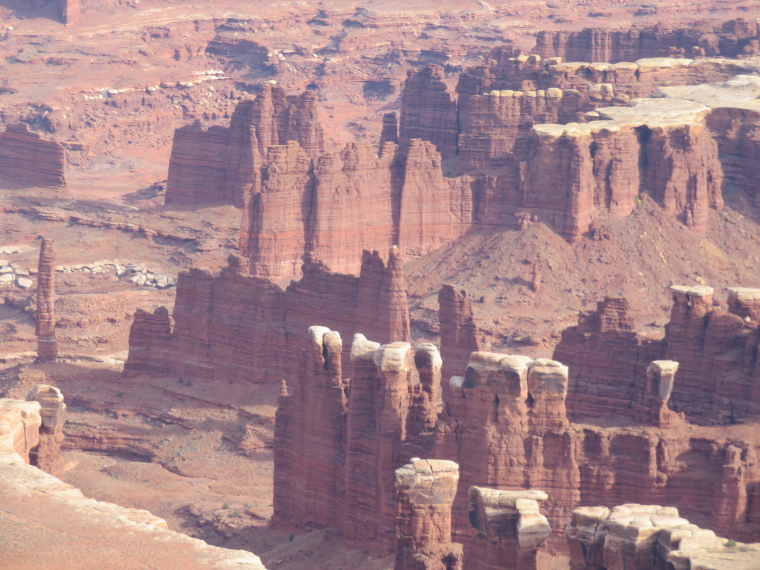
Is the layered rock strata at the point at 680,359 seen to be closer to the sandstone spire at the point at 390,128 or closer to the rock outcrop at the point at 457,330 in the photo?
the rock outcrop at the point at 457,330

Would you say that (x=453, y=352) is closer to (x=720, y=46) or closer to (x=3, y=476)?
(x=3, y=476)

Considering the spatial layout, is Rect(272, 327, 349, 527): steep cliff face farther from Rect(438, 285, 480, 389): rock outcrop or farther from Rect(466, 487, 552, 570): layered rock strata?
Rect(438, 285, 480, 389): rock outcrop

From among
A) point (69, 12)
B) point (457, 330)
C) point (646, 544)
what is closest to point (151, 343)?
point (457, 330)

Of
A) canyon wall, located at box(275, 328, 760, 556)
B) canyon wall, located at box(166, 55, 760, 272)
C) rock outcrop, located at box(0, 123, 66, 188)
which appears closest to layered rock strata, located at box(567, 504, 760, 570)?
canyon wall, located at box(275, 328, 760, 556)

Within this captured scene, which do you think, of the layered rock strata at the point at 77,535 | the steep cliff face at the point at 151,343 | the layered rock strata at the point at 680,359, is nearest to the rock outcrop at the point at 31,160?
the steep cliff face at the point at 151,343

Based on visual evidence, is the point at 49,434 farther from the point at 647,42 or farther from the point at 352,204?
the point at 647,42

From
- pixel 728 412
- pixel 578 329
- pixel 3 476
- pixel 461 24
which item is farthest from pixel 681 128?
pixel 461 24
